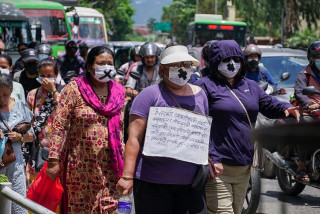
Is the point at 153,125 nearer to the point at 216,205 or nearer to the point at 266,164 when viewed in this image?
the point at 216,205

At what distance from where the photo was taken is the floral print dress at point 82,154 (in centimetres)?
473

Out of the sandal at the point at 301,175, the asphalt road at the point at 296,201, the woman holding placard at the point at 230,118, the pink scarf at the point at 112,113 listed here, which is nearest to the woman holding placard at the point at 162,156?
the woman holding placard at the point at 230,118

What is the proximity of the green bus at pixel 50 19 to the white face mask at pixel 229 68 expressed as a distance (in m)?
17.7

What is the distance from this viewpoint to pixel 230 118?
4.66 meters

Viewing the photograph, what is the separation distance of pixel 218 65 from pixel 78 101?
1.01 m

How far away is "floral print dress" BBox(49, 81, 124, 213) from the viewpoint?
4727 mm

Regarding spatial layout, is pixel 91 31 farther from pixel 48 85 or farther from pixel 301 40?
pixel 48 85

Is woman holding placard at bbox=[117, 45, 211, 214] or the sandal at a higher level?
woman holding placard at bbox=[117, 45, 211, 214]

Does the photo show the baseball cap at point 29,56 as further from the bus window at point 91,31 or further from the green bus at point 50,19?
the bus window at point 91,31

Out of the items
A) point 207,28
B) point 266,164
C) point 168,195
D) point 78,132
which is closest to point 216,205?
point 168,195

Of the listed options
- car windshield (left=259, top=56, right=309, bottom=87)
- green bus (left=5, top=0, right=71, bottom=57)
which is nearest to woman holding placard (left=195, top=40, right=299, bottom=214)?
car windshield (left=259, top=56, right=309, bottom=87)

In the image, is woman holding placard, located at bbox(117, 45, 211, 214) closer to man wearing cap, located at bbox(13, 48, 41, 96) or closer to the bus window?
man wearing cap, located at bbox(13, 48, 41, 96)

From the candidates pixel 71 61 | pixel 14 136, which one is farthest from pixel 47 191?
pixel 71 61

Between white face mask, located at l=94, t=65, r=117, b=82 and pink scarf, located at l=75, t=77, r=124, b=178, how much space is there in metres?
0.10
